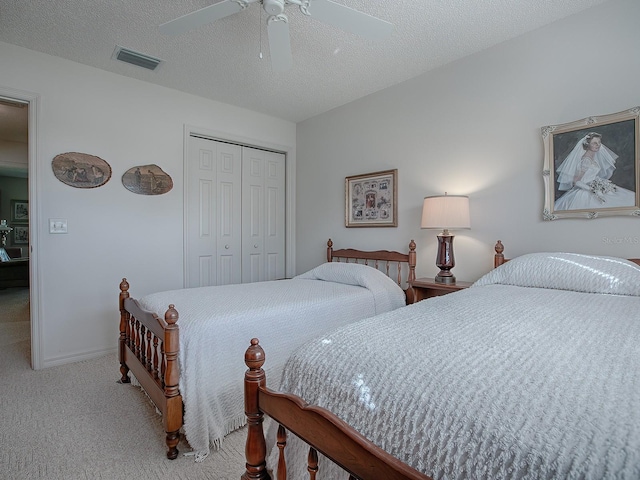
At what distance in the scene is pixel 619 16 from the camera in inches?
82.7

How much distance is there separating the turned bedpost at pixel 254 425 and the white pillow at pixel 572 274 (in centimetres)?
169

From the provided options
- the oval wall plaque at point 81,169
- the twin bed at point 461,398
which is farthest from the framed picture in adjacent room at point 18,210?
the twin bed at point 461,398

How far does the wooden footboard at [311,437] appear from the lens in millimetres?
672

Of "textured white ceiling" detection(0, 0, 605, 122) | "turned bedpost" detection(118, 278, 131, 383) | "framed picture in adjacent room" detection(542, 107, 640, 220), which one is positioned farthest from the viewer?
"turned bedpost" detection(118, 278, 131, 383)

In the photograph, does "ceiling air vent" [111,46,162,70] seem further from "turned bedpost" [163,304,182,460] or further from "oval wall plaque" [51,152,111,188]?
"turned bedpost" [163,304,182,460]

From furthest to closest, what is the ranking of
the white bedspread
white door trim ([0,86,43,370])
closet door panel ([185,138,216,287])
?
closet door panel ([185,138,216,287]) → white door trim ([0,86,43,370]) → the white bedspread

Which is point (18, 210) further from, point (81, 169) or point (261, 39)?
point (261, 39)

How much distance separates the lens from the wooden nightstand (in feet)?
8.53

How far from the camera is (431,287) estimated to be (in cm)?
272

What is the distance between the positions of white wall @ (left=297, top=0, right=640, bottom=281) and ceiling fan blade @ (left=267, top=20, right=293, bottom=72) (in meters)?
1.48

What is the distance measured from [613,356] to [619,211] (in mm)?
1687

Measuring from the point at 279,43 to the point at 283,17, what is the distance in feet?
0.65

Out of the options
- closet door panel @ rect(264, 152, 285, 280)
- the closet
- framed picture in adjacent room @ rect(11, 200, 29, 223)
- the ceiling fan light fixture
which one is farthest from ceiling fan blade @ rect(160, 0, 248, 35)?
framed picture in adjacent room @ rect(11, 200, 29, 223)

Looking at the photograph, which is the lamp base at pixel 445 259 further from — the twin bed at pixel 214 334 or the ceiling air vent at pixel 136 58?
the ceiling air vent at pixel 136 58
